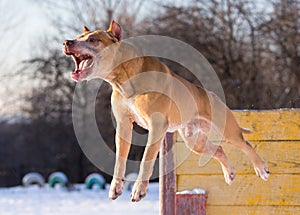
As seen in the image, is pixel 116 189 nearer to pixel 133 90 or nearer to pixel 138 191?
pixel 138 191

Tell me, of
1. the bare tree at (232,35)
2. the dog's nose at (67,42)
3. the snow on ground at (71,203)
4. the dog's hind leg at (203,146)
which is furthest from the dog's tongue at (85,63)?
the bare tree at (232,35)

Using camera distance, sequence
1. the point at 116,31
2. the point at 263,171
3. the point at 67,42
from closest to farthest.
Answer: the point at 67,42, the point at 116,31, the point at 263,171

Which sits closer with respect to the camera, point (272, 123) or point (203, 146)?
point (203, 146)

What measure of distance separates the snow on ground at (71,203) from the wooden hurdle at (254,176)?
5017mm

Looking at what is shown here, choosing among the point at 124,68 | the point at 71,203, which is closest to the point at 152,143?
the point at 124,68

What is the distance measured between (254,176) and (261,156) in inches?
6.3

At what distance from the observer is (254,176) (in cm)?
446

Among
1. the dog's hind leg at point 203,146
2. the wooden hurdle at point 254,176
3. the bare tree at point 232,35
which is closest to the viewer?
the dog's hind leg at point 203,146

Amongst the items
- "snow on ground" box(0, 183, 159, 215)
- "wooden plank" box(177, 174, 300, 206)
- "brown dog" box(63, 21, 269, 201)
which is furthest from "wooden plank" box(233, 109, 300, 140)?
"snow on ground" box(0, 183, 159, 215)

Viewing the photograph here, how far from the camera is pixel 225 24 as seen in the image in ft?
40.7

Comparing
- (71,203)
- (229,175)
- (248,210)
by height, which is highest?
(229,175)

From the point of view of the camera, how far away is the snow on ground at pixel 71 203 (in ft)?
32.2

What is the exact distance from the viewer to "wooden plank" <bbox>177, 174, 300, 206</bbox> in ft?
14.5

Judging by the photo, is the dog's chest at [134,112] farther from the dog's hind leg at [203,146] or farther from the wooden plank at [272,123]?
the wooden plank at [272,123]
